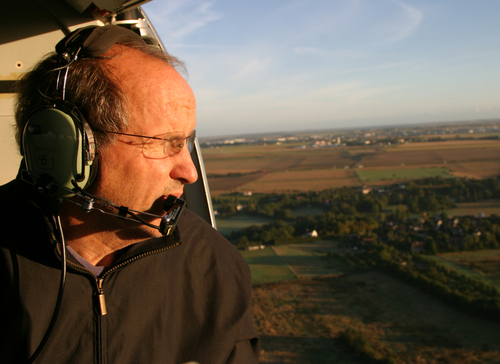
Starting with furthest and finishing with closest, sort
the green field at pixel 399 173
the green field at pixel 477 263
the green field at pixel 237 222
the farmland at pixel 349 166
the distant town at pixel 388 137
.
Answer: the distant town at pixel 388 137
the green field at pixel 399 173
the farmland at pixel 349 166
the green field at pixel 237 222
the green field at pixel 477 263

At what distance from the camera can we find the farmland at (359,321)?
246 inches

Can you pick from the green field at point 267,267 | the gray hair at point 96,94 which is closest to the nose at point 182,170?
the gray hair at point 96,94

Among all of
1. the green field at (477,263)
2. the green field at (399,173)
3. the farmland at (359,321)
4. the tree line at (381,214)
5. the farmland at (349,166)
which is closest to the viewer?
the farmland at (359,321)

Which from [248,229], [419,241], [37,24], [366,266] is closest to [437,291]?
[366,266]

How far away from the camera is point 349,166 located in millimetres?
26594

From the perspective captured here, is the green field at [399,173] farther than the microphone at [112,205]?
Yes

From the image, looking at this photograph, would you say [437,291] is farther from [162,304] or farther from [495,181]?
[495,181]

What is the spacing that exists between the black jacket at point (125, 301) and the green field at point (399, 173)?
21611mm

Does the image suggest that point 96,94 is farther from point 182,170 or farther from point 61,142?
point 182,170

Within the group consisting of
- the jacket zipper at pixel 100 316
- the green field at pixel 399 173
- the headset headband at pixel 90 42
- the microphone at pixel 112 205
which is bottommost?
the green field at pixel 399 173

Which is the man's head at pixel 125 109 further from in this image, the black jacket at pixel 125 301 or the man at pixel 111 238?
the black jacket at pixel 125 301

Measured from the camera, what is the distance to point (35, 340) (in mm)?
854

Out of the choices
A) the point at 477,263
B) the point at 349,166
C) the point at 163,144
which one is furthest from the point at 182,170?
the point at 349,166

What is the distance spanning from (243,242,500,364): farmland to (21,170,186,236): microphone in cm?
583
